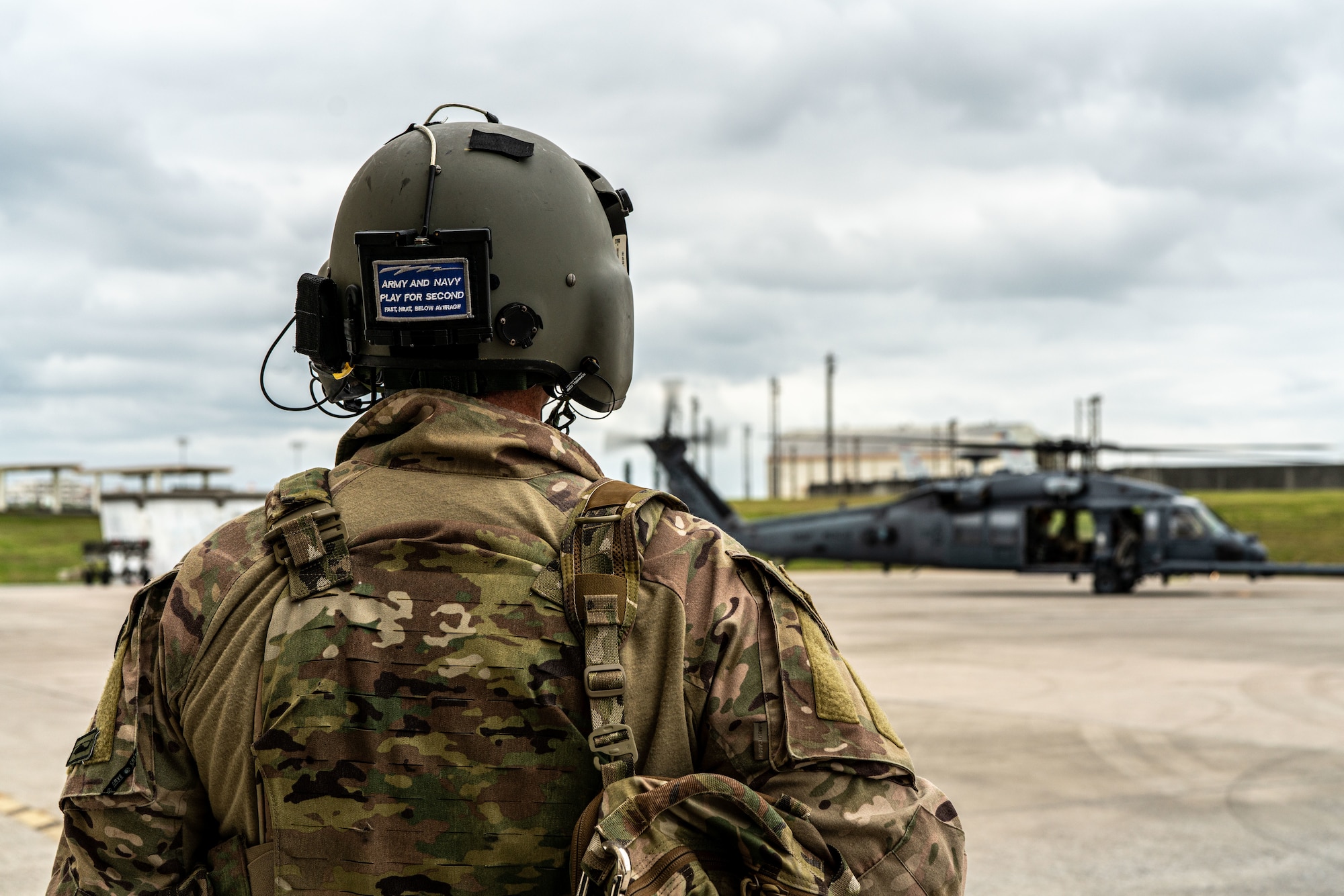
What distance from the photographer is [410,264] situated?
162 centimetres

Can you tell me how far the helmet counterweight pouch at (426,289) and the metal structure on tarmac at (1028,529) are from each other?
19.0 metres

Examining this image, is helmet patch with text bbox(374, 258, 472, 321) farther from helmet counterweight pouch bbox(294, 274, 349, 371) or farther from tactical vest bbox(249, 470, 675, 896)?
tactical vest bbox(249, 470, 675, 896)

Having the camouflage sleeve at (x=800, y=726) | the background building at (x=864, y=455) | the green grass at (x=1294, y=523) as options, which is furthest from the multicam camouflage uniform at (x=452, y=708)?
the background building at (x=864, y=455)

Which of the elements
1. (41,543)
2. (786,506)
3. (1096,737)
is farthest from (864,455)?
(1096,737)

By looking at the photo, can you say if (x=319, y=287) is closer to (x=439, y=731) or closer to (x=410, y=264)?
(x=410, y=264)

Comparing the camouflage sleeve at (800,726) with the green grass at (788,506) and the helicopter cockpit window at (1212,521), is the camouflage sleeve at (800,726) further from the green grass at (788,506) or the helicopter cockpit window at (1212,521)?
the green grass at (788,506)

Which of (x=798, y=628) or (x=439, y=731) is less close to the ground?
(x=798, y=628)

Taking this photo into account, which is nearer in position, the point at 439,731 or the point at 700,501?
the point at 439,731

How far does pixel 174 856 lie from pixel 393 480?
0.57 meters

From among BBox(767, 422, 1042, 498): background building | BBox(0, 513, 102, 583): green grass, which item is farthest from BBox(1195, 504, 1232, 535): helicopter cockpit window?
BBox(767, 422, 1042, 498): background building

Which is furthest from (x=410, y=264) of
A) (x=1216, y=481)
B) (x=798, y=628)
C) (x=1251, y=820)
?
(x=1216, y=481)

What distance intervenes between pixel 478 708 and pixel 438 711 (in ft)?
0.17

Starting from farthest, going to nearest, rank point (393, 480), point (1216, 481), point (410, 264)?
point (1216, 481) → point (410, 264) → point (393, 480)

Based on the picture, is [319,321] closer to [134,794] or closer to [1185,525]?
[134,794]
